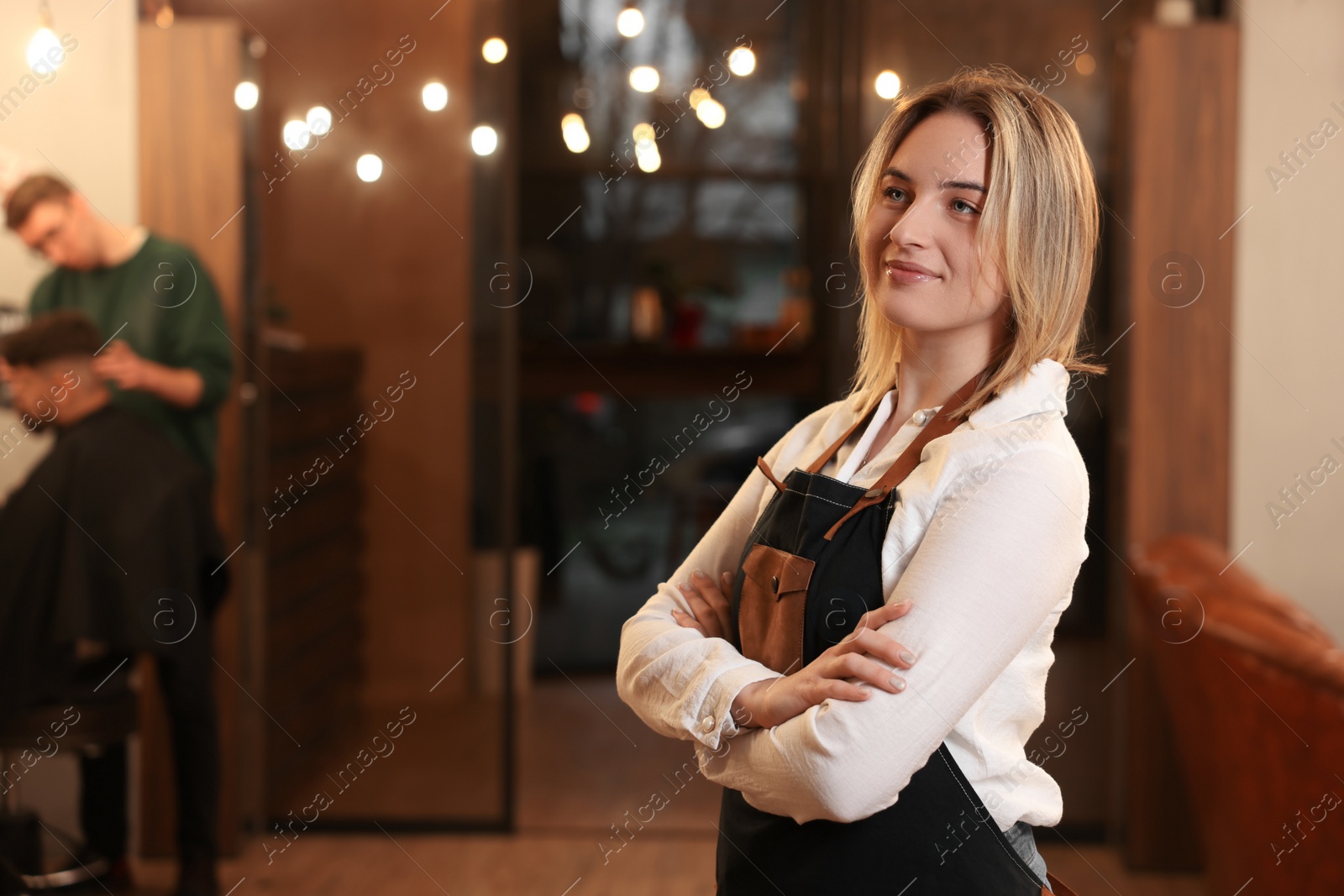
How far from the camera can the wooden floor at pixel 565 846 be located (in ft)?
9.09

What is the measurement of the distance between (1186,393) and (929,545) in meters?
2.15

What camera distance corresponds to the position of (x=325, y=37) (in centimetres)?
292

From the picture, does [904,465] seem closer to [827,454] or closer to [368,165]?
[827,454]

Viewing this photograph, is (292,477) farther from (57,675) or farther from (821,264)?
(821,264)

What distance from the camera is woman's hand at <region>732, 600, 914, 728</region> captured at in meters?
0.98

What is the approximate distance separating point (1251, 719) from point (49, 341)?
2.72 meters

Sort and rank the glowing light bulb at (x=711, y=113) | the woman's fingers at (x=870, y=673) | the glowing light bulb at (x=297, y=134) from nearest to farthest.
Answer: the woman's fingers at (x=870, y=673), the glowing light bulb at (x=297, y=134), the glowing light bulb at (x=711, y=113)

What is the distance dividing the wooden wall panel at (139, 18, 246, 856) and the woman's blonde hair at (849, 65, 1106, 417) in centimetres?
225

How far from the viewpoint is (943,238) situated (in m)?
1.10

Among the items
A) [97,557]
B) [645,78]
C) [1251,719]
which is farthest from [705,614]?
[645,78]

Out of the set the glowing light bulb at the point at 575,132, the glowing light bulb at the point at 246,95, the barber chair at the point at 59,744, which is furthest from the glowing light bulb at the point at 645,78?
the barber chair at the point at 59,744

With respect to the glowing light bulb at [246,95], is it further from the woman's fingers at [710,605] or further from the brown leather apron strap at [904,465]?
the brown leather apron strap at [904,465]

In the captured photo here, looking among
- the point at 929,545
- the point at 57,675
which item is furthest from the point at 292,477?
the point at 929,545

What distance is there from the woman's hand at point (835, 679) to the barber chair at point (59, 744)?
209 centimetres
